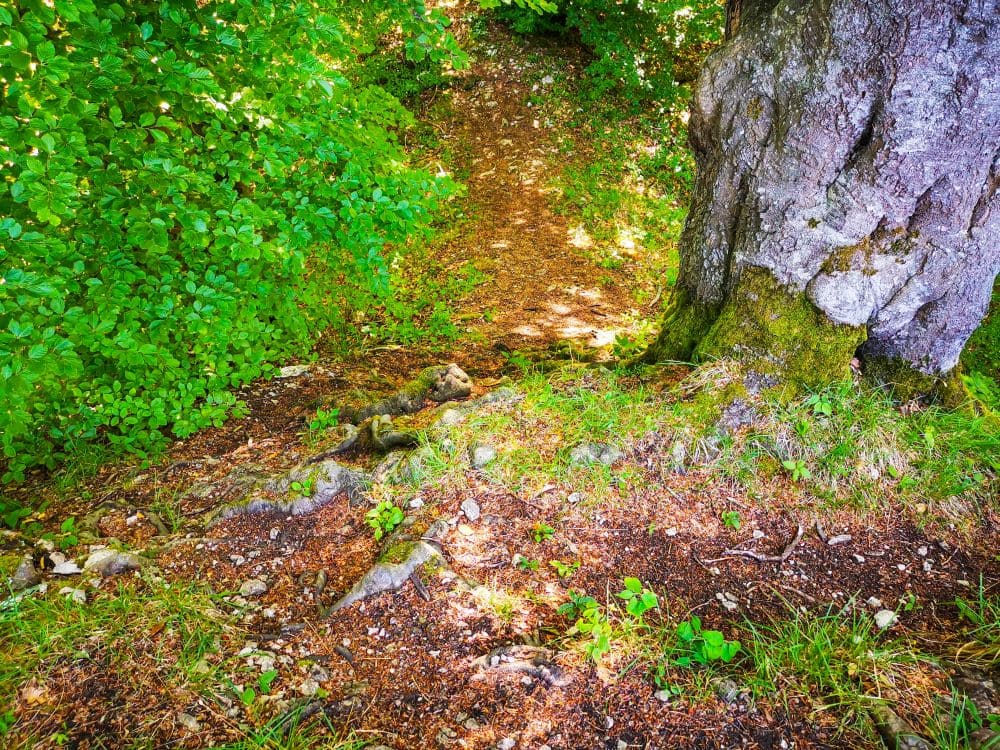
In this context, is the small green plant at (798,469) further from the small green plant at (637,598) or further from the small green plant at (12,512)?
the small green plant at (12,512)

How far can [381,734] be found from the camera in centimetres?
221

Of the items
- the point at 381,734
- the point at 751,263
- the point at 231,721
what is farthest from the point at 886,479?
the point at 231,721

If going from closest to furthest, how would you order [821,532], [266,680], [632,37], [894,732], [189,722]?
[894,732] → [189,722] → [266,680] → [821,532] → [632,37]

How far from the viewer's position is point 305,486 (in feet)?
11.3

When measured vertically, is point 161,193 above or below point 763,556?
above

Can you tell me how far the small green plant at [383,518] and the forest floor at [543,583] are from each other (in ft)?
0.21

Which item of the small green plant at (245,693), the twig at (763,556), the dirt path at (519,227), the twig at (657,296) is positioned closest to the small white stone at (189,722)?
the small green plant at (245,693)

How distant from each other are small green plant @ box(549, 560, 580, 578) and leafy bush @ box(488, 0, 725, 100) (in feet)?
28.1

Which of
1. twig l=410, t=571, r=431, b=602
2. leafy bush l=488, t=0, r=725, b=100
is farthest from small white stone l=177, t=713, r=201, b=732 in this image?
leafy bush l=488, t=0, r=725, b=100

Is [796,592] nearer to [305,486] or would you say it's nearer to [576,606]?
[576,606]

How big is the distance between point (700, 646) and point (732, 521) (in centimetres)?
84

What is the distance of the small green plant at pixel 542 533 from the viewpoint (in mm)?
3018

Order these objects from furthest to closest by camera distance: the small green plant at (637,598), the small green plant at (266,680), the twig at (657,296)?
the twig at (657,296) → the small green plant at (637,598) → the small green plant at (266,680)

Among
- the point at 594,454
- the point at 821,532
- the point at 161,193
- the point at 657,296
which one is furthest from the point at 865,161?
the point at 161,193
